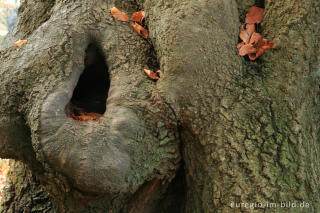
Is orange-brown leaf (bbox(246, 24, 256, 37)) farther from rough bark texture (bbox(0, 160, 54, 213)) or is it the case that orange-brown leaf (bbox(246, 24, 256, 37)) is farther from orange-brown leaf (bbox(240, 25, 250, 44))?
rough bark texture (bbox(0, 160, 54, 213))

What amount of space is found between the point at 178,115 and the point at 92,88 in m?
0.85

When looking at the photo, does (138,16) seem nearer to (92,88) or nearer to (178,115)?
(92,88)

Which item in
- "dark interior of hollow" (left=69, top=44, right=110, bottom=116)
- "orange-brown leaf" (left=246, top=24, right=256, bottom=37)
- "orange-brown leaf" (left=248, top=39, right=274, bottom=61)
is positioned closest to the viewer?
"orange-brown leaf" (left=248, top=39, right=274, bottom=61)

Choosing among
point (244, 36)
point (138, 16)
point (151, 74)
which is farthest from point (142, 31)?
point (244, 36)

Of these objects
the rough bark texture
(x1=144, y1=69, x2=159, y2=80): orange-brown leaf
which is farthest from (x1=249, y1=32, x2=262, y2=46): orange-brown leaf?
the rough bark texture

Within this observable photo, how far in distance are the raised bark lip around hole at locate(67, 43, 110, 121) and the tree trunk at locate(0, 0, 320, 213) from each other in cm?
3

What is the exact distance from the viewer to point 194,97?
5.40 feet

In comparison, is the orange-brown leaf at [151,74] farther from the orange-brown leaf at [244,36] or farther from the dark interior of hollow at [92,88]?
the orange-brown leaf at [244,36]

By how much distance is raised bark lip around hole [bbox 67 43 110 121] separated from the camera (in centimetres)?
189

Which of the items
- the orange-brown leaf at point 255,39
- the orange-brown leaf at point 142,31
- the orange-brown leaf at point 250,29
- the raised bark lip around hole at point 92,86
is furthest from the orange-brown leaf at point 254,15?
the raised bark lip around hole at point 92,86

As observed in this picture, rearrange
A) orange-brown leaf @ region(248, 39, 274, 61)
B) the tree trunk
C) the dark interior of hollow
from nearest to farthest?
1. the tree trunk
2. orange-brown leaf @ region(248, 39, 274, 61)
3. the dark interior of hollow

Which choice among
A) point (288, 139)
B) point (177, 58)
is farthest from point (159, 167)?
point (288, 139)

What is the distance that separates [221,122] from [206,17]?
646mm

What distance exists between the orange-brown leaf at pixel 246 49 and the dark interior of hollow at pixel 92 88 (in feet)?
2.95
